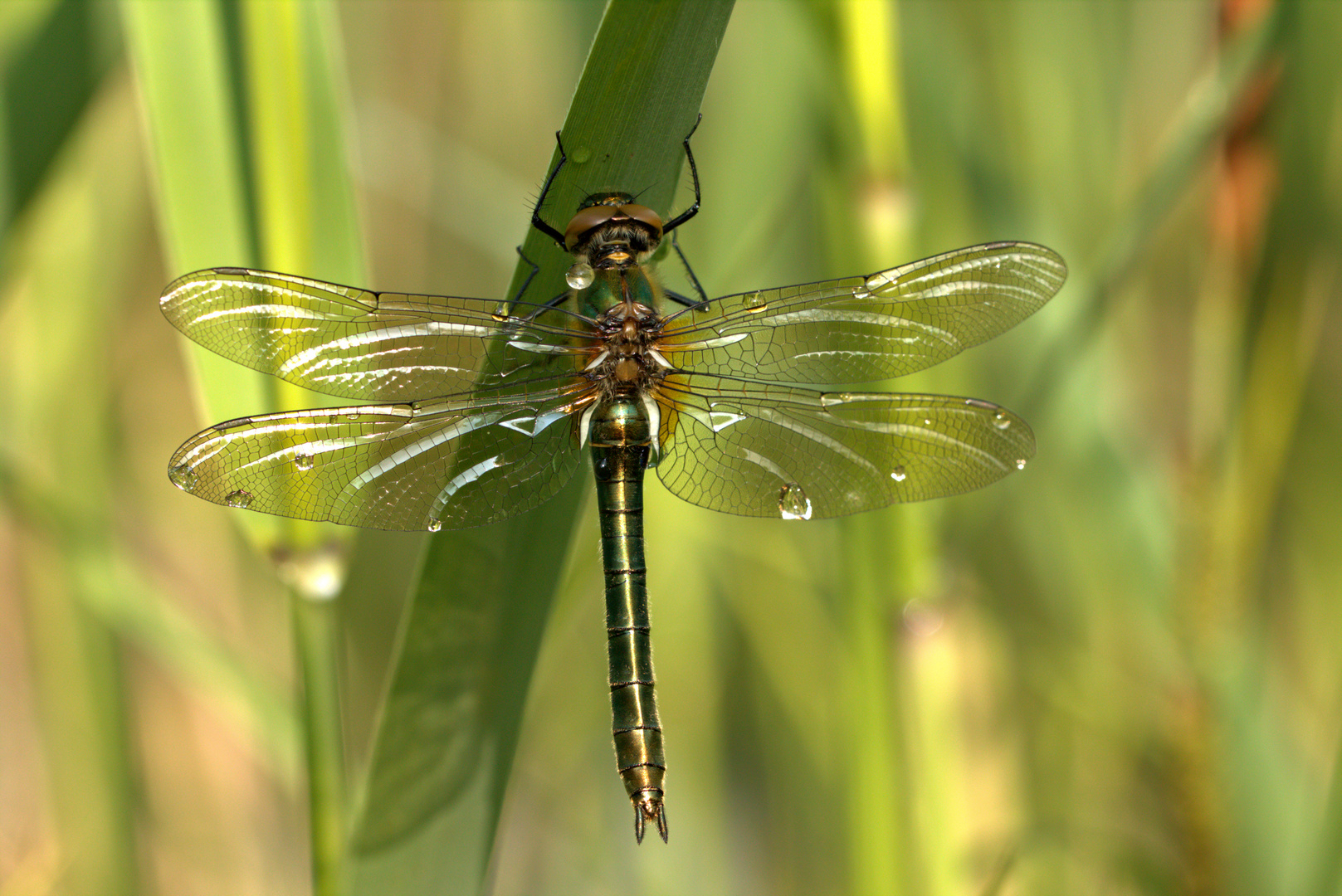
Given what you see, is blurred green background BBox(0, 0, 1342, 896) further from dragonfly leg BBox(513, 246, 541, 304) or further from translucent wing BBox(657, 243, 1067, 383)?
dragonfly leg BBox(513, 246, 541, 304)

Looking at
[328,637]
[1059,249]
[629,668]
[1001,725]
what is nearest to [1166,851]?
[1001,725]

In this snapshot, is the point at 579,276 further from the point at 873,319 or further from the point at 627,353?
the point at 873,319

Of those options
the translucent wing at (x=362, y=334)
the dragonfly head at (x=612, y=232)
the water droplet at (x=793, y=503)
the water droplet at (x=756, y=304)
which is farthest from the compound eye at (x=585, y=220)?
the water droplet at (x=793, y=503)

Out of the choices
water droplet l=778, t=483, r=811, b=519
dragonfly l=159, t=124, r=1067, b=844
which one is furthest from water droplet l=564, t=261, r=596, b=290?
water droplet l=778, t=483, r=811, b=519

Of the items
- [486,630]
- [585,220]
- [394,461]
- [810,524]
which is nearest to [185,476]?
[394,461]

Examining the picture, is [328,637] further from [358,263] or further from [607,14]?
[607,14]
